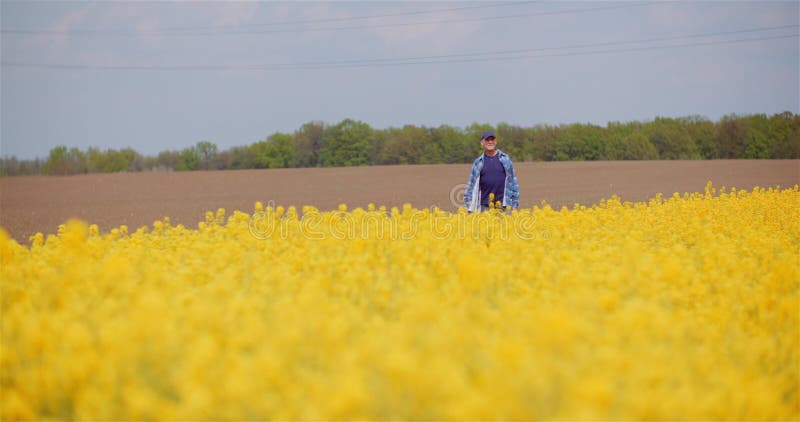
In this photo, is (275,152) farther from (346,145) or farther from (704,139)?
(704,139)

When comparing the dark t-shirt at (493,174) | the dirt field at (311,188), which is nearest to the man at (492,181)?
the dark t-shirt at (493,174)

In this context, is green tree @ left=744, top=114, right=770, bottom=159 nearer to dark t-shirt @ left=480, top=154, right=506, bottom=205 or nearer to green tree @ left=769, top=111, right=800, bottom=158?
green tree @ left=769, top=111, right=800, bottom=158

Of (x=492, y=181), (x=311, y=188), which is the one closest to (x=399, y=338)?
(x=492, y=181)

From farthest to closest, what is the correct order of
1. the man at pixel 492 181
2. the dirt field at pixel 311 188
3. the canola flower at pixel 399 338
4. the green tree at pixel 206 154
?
the green tree at pixel 206 154 → the dirt field at pixel 311 188 → the man at pixel 492 181 → the canola flower at pixel 399 338

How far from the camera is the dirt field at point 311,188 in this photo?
67.7 feet

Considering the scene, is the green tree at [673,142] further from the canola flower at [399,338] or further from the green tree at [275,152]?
the canola flower at [399,338]

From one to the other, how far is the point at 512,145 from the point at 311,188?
26.6 meters

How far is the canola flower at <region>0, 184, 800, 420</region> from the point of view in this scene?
2.64 m

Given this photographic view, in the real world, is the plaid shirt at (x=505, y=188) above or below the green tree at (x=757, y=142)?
below

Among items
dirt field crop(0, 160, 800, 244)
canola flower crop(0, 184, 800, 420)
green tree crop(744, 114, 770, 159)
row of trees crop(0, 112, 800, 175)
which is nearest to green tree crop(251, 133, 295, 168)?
row of trees crop(0, 112, 800, 175)

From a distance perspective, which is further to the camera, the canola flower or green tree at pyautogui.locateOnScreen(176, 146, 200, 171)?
green tree at pyautogui.locateOnScreen(176, 146, 200, 171)

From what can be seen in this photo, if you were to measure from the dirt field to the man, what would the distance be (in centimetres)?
942

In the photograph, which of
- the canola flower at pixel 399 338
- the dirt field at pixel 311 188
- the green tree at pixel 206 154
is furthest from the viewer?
the green tree at pixel 206 154

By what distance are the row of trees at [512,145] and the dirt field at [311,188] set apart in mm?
9473
